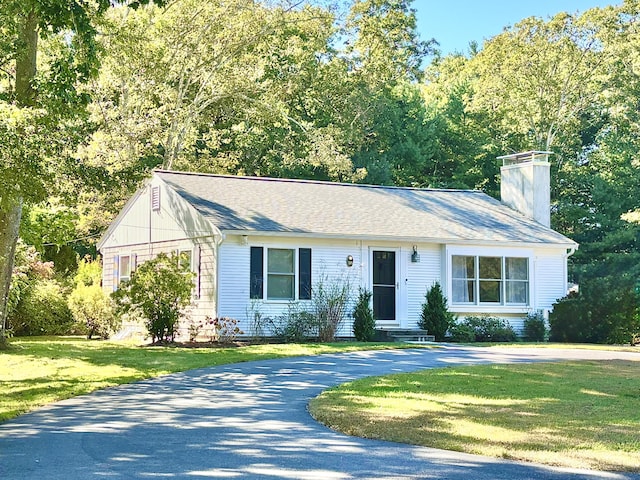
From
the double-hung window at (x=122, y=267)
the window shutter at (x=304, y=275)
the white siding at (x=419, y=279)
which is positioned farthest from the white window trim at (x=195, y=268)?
the white siding at (x=419, y=279)

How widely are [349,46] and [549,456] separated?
38.7m

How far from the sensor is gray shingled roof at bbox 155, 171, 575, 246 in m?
23.3

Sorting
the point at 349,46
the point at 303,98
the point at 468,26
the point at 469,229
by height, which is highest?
the point at 468,26

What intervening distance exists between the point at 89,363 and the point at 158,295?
4.90m

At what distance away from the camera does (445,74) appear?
6009 centimetres

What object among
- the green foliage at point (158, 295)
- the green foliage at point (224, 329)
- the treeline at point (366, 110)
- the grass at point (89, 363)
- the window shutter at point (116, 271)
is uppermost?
the treeline at point (366, 110)

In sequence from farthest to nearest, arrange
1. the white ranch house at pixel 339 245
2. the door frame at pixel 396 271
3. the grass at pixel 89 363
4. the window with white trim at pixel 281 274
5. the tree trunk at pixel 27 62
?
the door frame at pixel 396 271, the window with white trim at pixel 281 274, the white ranch house at pixel 339 245, the tree trunk at pixel 27 62, the grass at pixel 89 363

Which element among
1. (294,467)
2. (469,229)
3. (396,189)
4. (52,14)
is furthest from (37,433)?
(396,189)

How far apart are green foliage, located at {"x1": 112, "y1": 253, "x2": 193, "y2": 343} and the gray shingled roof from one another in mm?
1764

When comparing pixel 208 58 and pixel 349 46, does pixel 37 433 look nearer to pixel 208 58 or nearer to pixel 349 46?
pixel 208 58

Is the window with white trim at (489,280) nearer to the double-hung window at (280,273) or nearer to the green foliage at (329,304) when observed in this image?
the green foliage at (329,304)

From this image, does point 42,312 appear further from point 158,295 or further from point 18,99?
point 18,99

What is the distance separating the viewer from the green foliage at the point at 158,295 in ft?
68.1

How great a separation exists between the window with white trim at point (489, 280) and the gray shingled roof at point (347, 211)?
0.74m
